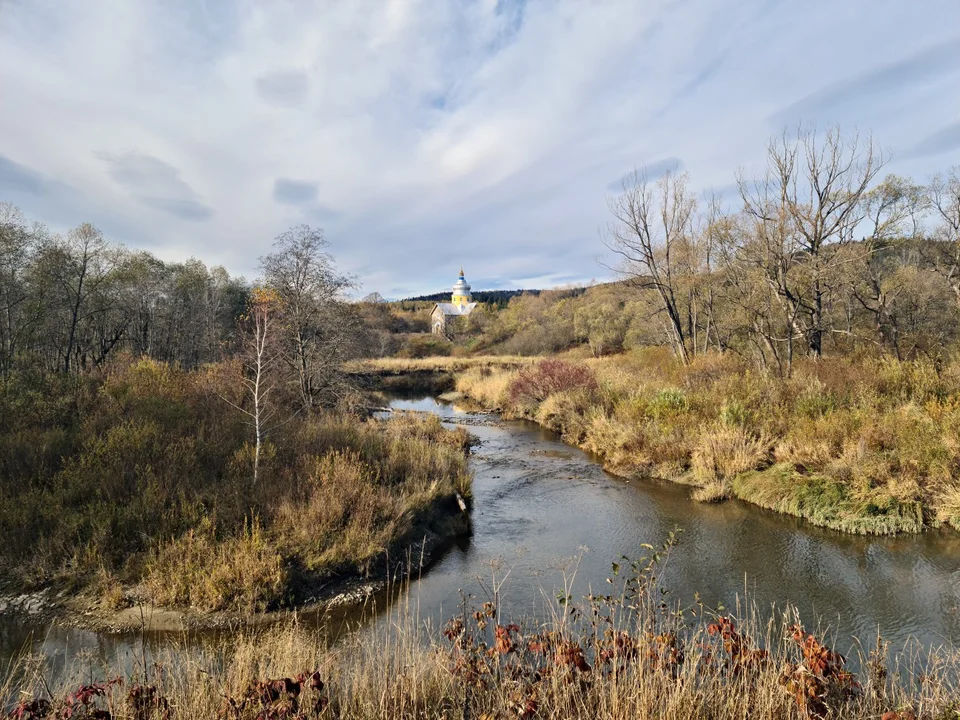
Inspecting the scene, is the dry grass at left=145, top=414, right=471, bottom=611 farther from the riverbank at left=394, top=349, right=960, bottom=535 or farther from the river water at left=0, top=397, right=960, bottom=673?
the riverbank at left=394, top=349, right=960, bottom=535

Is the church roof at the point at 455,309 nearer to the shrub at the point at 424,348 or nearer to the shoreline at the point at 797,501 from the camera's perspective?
the shrub at the point at 424,348

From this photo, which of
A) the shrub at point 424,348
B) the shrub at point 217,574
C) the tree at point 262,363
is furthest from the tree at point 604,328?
the shrub at point 217,574

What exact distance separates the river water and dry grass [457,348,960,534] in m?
0.54

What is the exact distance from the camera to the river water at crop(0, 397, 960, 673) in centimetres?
630

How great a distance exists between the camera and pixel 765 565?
320 inches

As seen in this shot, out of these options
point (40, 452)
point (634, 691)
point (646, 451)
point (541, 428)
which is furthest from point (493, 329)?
point (634, 691)

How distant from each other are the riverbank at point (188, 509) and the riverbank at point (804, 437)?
19.0 ft

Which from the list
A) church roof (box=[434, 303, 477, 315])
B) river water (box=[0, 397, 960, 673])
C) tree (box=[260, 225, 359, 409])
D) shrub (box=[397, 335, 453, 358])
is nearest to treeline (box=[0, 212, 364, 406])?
tree (box=[260, 225, 359, 409])

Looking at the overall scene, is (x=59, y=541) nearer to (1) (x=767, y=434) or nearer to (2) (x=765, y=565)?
(2) (x=765, y=565)

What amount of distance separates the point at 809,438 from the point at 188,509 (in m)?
12.6

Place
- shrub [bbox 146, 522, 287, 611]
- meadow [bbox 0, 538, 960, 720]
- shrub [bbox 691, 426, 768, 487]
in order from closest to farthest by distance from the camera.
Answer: meadow [bbox 0, 538, 960, 720]
shrub [bbox 146, 522, 287, 611]
shrub [bbox 691, 426, 768, 487]

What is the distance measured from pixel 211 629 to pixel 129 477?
381cm

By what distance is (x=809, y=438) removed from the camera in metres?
11.4

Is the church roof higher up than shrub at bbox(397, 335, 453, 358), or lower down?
higher up
